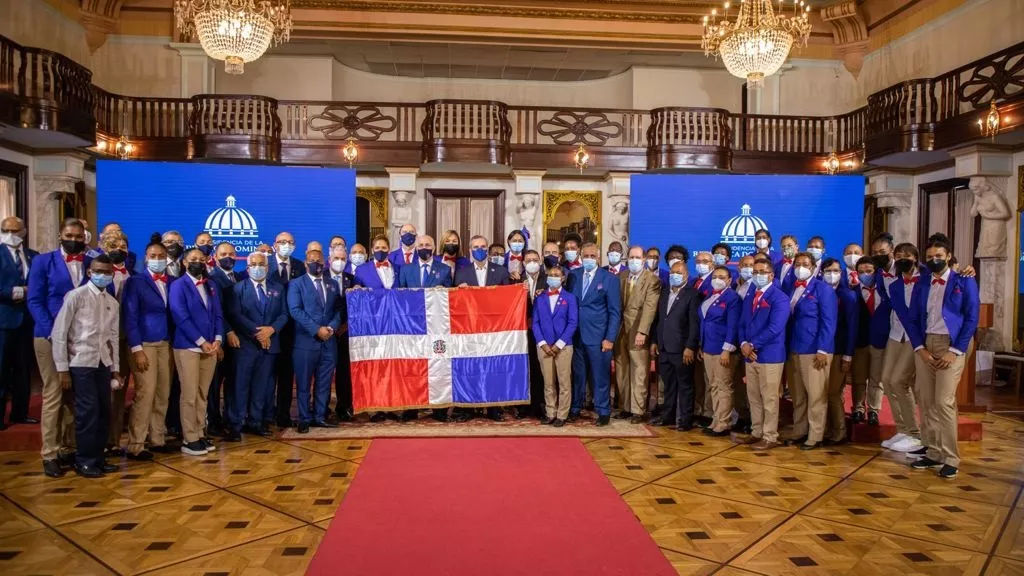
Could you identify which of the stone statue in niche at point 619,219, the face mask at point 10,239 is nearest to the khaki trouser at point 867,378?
the face mask at point 10,239

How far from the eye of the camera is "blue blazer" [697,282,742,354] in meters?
5.38

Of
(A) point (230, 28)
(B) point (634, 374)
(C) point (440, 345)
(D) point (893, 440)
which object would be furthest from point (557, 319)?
(A) point (230, 28)

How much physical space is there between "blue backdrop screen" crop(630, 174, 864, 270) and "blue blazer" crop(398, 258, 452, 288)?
3.62 meters

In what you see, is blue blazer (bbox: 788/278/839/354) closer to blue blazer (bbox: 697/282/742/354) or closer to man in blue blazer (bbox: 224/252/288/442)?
blue blazer (bbox: 697/282/742/354)

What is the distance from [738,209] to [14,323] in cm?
785

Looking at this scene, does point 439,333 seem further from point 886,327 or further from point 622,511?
point 886,327

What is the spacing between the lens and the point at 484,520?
3504 millimetres

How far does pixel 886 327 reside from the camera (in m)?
5.33

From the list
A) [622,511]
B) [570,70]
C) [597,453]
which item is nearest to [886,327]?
[597,453]

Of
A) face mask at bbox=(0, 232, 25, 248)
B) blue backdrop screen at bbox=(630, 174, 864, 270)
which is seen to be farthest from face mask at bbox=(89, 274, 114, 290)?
blue backdrop screen at bbox=(630, 174, 864, 270)

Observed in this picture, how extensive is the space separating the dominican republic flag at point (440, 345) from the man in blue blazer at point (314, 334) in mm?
210

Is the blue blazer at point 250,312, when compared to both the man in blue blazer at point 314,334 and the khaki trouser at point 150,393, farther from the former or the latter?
the khaki trouser at point 150,393

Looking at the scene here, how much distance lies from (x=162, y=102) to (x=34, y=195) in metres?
2.57

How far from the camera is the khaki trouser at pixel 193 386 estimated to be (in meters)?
4.80
